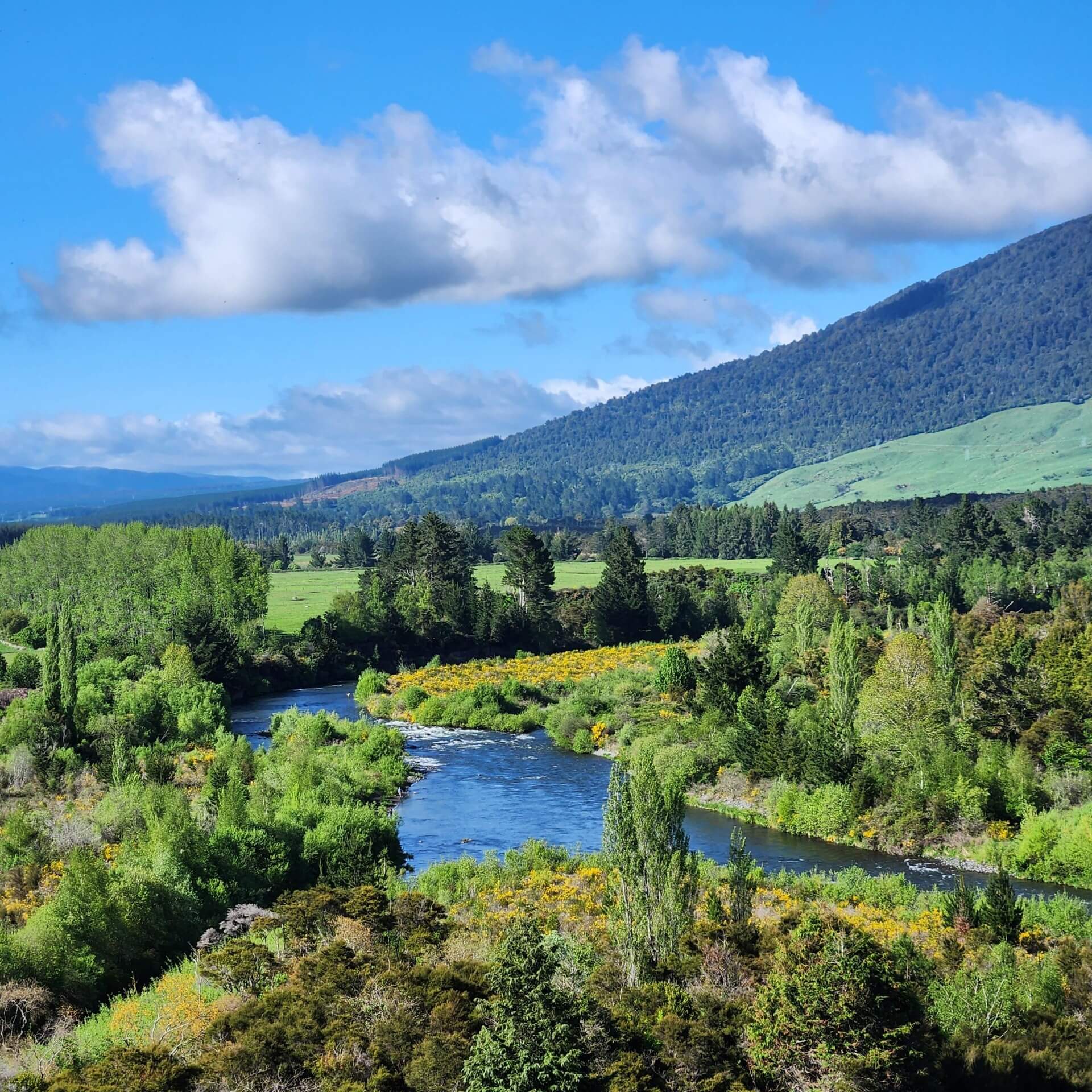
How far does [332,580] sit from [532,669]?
67617mm

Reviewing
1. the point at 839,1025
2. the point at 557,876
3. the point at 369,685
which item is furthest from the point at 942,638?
the point at 839,1025

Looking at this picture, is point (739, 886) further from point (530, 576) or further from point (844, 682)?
point (530, 576)

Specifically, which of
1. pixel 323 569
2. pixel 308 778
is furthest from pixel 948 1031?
pixel 323 569

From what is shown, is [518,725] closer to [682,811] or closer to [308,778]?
[308,778]

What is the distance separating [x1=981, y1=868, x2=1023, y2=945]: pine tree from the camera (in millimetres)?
38281

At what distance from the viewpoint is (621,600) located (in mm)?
130125

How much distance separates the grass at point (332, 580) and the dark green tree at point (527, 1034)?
9674 centimetres

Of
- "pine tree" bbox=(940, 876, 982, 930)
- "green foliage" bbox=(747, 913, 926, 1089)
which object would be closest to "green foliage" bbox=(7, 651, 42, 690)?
"pine tree" bbox=(940, 876, 982, 930)

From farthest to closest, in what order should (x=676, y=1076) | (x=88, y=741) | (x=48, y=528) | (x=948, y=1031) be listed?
(x=48, y=528)
(x=88, y=741)
(x=948, y=1031)
(x=676, y=1076)

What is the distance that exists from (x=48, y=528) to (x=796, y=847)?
303 ft

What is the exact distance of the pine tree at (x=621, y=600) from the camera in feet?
424

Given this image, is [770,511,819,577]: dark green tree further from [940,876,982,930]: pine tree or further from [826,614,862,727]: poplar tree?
[940,876,982,930]: pine tree

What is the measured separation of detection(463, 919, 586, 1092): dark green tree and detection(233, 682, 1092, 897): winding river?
24549 millimetres

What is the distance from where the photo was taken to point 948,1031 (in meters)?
29.6
